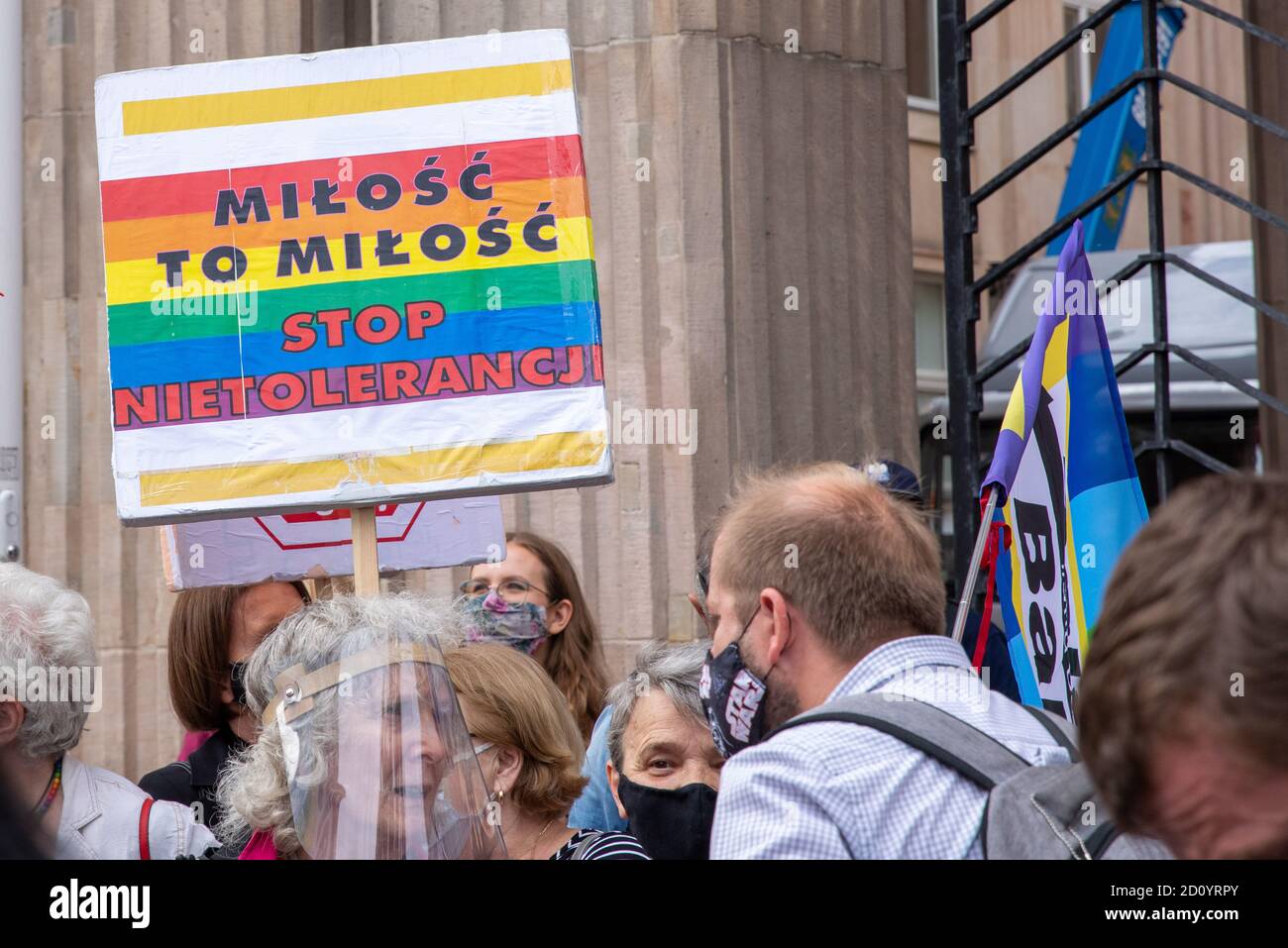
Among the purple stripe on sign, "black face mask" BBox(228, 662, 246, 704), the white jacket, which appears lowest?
the white jacket

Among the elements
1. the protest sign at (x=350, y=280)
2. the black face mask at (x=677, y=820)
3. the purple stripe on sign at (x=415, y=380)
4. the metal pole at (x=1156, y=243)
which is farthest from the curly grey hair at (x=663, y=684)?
the metal pole at (x=1156, y=243)

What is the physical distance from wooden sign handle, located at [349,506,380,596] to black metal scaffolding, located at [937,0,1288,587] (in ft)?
7.71

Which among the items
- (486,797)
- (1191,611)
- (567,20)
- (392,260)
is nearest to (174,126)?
(392,260)

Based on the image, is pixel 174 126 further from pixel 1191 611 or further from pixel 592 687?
pixel 1191 611

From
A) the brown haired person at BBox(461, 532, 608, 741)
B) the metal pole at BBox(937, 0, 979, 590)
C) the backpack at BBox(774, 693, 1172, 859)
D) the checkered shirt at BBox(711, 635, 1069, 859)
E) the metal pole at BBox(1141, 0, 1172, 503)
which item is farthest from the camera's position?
the metal pole at BBox(937, 0, 979, 590)

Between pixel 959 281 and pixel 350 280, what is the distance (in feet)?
8.30

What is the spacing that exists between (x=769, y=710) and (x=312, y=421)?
134 centimetres

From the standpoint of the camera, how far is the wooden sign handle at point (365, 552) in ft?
10.6

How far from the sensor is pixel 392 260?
3.42 meters

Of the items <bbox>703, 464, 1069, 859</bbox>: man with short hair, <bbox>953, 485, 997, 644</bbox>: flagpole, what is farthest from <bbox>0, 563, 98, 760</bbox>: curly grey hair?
<bbox>953, 485, 997, 644</bbox>: flagpole

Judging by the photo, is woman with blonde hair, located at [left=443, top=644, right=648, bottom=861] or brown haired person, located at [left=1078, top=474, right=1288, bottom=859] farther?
woman with blonde hair, located at [left=443, top=644, right=648, bottom=861]

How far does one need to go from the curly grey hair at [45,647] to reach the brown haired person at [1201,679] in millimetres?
2269

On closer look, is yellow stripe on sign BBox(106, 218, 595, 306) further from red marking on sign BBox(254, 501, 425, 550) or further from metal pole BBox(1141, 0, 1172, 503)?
metal pole BBox(1141, 0, 1172, 503)

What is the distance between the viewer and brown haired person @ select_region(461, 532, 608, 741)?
4.89 meters
